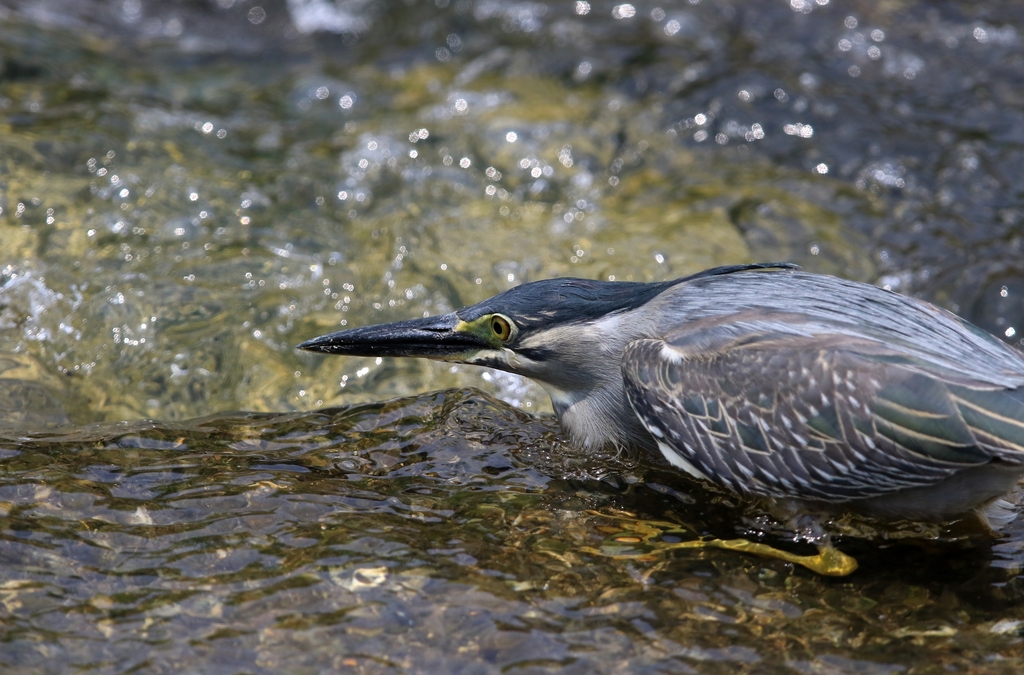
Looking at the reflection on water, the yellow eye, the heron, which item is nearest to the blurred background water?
the reflection on water

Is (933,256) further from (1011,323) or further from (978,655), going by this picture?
(978,655)

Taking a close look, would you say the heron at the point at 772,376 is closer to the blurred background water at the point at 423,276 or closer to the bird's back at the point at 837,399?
the bird's back at the point at 837,399

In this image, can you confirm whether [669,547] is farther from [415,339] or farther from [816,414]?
[415,339]

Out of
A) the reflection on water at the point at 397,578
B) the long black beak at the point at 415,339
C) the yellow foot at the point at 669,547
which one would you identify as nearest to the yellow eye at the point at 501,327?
the long black beak at the point at 415,339

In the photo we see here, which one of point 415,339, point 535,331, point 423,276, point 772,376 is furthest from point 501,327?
point 423,276

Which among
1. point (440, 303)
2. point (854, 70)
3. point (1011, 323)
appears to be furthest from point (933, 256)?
point (440, 303)

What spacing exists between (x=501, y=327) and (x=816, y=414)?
1618mm

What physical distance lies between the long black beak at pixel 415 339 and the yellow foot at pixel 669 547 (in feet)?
3.89

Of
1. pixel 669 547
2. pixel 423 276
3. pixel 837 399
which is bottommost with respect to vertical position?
pixel 669 547

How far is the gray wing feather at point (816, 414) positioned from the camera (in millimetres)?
3951

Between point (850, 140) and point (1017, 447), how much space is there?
5562 millimetres

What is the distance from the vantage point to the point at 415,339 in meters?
5.11

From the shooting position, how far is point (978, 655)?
3656 millimetres

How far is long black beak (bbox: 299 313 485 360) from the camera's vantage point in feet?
16.8
